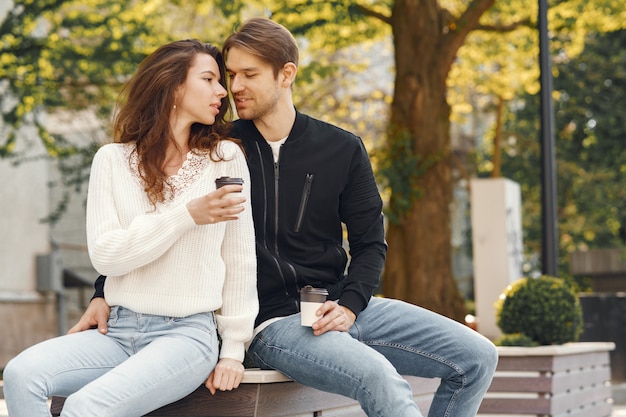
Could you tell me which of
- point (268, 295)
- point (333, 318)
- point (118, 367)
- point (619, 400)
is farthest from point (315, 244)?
point (619, 400)

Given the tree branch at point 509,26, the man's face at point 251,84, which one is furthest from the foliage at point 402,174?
the man's face at point 251,84

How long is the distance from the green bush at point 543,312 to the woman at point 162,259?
4.85 m

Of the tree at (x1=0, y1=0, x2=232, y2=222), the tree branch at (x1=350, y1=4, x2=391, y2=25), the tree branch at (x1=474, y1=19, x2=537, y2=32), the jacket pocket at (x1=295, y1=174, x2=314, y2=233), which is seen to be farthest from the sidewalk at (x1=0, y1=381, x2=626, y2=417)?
the jacket pocket at (x1=295, y1=174, x2=314, y2=233)

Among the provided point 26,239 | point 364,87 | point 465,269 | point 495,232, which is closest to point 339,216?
point 495,232

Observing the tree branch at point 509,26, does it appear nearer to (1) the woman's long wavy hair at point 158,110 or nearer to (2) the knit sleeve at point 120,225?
(1) the woman's long wavy hair at point 158,110

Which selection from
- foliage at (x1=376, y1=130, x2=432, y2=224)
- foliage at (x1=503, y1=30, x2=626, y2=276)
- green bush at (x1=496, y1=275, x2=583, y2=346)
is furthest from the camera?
foliage at (x1=503, y1=30, x2=626, y2=276)

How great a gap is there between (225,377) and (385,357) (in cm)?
76

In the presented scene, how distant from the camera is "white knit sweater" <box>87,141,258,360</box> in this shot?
3.88 meters

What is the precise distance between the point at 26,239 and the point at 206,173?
16287 mm

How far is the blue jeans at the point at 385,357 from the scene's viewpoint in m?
3.98

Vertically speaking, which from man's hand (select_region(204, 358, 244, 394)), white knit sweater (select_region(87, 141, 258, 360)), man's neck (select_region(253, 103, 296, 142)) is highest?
man's neck (select_region(253, 103, 296, 142))

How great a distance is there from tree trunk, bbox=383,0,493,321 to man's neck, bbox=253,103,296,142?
29.3ft

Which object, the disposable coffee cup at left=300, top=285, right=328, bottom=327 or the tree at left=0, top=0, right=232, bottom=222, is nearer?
the disposable coffee cup at left=300, top=285, right=328, bottom=327

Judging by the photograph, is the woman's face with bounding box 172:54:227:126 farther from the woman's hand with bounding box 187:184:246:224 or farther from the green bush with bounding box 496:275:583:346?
the green bush with bounding box 496:275:583:346
